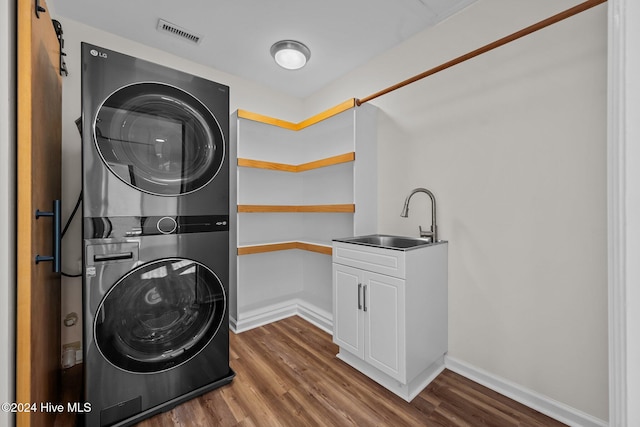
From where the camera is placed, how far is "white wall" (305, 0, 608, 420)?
4.54 feet

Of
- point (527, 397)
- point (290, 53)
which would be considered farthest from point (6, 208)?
point (527, 397)

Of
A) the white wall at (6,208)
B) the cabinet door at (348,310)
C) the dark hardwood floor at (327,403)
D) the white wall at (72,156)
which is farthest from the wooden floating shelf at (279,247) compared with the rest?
the white wall at (6,208)

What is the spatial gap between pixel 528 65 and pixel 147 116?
218cm

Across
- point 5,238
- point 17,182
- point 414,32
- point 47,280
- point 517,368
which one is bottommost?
point 517,368

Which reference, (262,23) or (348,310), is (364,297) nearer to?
(348,310)

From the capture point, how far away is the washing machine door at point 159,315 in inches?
53.9

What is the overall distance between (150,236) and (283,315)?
179 cm

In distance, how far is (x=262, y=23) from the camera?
1994mm

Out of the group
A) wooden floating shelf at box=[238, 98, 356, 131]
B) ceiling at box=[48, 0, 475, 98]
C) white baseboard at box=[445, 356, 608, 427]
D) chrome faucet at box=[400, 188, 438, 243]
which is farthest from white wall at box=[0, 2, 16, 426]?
white baseboard at box=[445, 356, 608, 427]

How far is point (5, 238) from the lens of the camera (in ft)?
2.84

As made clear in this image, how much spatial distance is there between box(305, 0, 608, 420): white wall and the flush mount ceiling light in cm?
91

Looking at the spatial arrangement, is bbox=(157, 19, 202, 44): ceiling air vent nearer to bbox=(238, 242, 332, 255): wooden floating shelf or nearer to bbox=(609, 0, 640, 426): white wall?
bbox=(238, 242, 332, 255): wooden floating shelf

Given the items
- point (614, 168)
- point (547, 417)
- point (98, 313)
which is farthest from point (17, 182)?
point (547, 417)

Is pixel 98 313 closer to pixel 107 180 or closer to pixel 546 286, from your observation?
pixel 107 180
